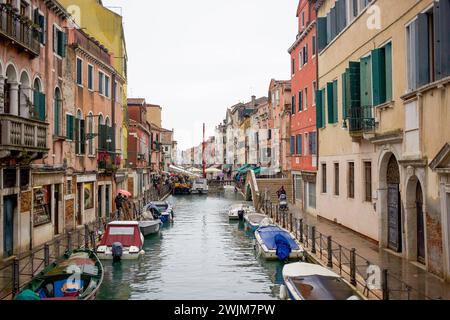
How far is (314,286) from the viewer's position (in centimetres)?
1183

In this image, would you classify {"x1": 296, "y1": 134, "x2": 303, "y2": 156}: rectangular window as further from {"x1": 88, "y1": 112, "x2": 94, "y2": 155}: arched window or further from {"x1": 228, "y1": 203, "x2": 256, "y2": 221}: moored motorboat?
{"x1": 88, "y1": 112, "x2": 94, "y2": 155}: arched window

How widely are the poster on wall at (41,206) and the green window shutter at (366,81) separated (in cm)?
1245

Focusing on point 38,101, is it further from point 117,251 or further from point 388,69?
point 388,69

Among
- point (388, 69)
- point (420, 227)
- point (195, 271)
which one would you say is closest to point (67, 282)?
point (195, 271)

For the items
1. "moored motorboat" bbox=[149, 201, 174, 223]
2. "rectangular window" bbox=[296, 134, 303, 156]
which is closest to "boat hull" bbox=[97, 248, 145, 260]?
"moored motorboat" bbox=[149, 201, 174, 223]

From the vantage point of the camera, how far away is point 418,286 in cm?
1265

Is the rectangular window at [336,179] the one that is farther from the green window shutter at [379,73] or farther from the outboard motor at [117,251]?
the outboard motor at [117,251]

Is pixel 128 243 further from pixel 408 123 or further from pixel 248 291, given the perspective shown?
pixel 408 123

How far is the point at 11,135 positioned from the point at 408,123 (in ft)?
37.0

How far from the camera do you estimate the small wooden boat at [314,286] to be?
440 inches

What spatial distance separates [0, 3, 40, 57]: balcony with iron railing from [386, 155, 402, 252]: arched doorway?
41.2ft

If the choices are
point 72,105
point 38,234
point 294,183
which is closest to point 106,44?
point 72,105

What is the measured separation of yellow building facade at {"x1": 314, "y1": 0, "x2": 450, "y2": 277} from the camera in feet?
44.5

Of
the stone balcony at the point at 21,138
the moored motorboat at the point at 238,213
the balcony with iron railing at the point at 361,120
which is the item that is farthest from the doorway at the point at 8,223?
the moored motorboat at the point at 238,213
